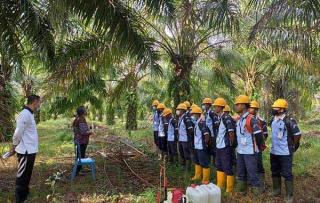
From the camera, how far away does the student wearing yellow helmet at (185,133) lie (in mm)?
10527

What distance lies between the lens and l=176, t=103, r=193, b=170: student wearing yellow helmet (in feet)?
34.5

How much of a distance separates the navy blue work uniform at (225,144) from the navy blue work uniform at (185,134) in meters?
1.74

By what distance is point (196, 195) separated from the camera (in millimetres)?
6234

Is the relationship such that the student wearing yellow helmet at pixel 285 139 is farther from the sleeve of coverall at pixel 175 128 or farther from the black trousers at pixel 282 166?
the sleeve of coverall at pixel 175 128

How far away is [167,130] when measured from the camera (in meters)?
12.0

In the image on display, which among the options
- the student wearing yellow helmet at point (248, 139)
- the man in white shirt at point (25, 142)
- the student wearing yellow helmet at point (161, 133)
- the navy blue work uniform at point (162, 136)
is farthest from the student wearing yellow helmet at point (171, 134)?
the man in white shirt at point (25, 142)

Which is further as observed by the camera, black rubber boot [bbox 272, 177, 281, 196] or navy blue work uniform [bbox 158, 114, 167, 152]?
navy blue work uniform [bbox 158, 114, 167, 152]

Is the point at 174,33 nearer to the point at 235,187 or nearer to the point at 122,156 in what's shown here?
the point at 122,156

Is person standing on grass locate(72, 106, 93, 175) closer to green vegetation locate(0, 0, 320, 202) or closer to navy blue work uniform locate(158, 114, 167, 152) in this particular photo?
green vegetation locate(0, 0, 320, 202)

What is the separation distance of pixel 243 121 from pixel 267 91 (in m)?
15.6

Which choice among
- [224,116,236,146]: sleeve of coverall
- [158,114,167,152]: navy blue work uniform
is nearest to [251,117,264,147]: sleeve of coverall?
[224,116,236,146]: sleeve of coverall

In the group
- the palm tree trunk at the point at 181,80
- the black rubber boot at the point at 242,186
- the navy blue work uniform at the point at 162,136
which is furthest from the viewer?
the palm tree trunk at the point at 181,80

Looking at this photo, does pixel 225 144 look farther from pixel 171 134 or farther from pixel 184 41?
pixel 184 41

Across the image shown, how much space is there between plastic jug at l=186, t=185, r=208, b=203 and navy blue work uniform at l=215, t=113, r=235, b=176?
7.50 ft
